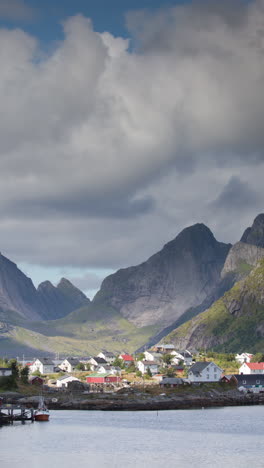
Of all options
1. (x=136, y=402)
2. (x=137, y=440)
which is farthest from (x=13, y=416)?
(x=137, y=440)

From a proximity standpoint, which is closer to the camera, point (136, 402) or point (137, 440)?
point (137, 440)

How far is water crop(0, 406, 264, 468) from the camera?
9950cm

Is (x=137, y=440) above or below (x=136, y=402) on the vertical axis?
below

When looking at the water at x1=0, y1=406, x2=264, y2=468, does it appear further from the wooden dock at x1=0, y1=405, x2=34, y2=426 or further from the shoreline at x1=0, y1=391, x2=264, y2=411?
the shoreline at x1=0, y1=391, x2=264, y2=411

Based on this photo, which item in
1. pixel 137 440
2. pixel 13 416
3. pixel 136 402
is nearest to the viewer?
pixel 137 440

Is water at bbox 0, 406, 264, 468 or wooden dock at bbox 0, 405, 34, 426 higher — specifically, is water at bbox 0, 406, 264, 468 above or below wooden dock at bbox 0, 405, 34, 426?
below

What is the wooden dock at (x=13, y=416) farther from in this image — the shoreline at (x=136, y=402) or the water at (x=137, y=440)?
the shoreline at (x=136, y=402)

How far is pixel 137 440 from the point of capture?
395 feet

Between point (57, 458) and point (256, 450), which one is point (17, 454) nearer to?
point (57, 458)

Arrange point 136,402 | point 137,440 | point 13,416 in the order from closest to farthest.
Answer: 1. point 137,440
2. point 13,416
3. point 136,402

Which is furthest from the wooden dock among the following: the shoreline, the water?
the shoreline

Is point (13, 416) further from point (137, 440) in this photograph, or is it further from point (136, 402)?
point (137, 440)

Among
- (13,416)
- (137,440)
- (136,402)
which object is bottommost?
(137,440)

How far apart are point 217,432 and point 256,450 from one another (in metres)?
22.0
